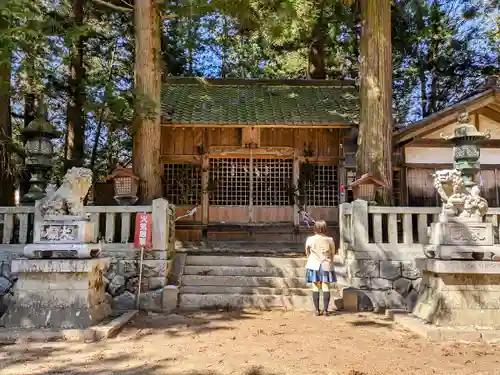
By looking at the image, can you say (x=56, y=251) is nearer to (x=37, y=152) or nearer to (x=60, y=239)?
(x=60, y=239)

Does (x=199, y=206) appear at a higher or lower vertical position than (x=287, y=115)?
lower

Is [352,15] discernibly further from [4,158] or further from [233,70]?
[4,158]

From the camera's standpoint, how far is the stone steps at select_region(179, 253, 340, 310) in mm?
7375

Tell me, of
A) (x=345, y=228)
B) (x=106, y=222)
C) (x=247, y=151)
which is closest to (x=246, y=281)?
(x=345, y=228)

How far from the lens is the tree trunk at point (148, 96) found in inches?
350

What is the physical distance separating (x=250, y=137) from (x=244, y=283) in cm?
505

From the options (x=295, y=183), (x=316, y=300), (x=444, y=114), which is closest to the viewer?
(x=316, y=300)

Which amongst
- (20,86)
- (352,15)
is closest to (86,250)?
(20,86)

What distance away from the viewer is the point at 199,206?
39.3 ft

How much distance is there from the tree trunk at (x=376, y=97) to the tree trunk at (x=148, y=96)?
169 inches

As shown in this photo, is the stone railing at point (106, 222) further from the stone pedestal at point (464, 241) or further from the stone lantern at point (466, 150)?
the stone lantern at point (466, 150)

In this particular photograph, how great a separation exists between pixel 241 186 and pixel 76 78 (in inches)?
254

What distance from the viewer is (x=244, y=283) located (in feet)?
25.9

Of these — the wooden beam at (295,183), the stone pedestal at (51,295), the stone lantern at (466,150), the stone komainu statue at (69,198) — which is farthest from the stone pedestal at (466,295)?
the wooden beam at (295,183)
